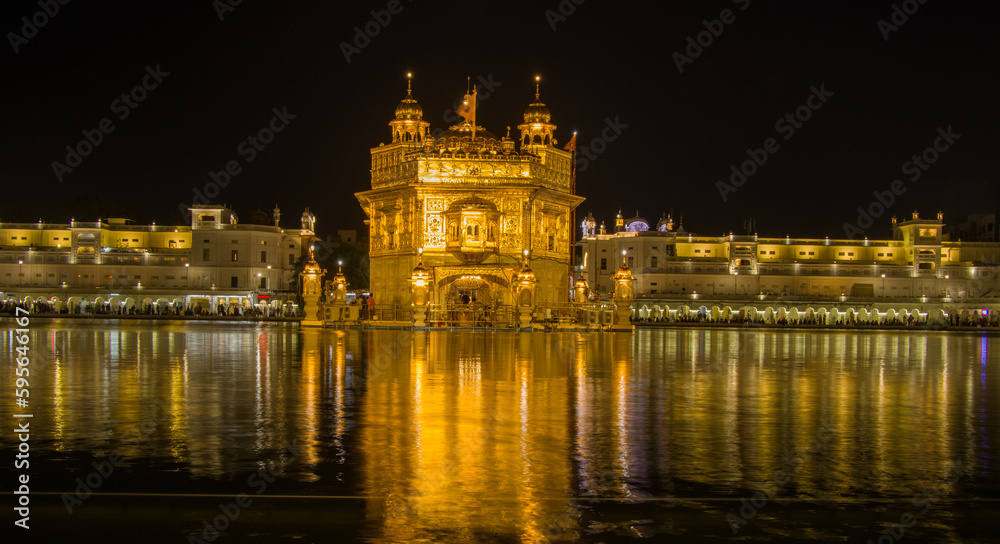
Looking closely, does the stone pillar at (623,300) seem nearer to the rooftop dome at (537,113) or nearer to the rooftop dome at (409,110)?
the rooftop dome at (537,113)

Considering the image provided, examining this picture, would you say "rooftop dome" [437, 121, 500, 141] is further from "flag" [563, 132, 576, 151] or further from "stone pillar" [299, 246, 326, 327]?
"stone pillar" [299, 246, 326, 327]

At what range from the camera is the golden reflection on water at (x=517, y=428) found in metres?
7.42

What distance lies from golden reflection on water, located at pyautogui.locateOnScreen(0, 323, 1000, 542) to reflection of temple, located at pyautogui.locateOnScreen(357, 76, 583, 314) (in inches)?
1203

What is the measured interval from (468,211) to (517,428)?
39.9 m

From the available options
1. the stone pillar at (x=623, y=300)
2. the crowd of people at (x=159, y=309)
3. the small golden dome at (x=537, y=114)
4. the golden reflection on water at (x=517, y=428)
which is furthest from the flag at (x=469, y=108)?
the golden reflection on water at (x=517, y=428)

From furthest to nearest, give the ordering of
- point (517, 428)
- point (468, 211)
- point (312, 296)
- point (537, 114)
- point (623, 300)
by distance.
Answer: point (537, 114), point (468, 211), point (623, 300), point (312, 296), point (517, 428)

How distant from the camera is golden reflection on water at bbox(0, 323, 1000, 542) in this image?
292 inches

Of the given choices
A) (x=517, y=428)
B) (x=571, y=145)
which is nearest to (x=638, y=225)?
(x=571, y=145)

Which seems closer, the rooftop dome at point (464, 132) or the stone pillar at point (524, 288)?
the stone pillar at point (524, 288)

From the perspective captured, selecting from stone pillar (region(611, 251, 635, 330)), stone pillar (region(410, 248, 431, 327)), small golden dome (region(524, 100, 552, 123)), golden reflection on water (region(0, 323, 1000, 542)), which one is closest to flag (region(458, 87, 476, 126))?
small golden dome (region(524, 100, 552, 123))

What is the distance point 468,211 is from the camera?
164 feet

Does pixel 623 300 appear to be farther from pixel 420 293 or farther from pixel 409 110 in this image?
pixel 409 110

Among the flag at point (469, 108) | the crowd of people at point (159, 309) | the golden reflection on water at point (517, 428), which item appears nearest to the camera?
the golden reflection on water at point (517, 428)

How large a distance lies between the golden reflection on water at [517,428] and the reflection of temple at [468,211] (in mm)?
30559
